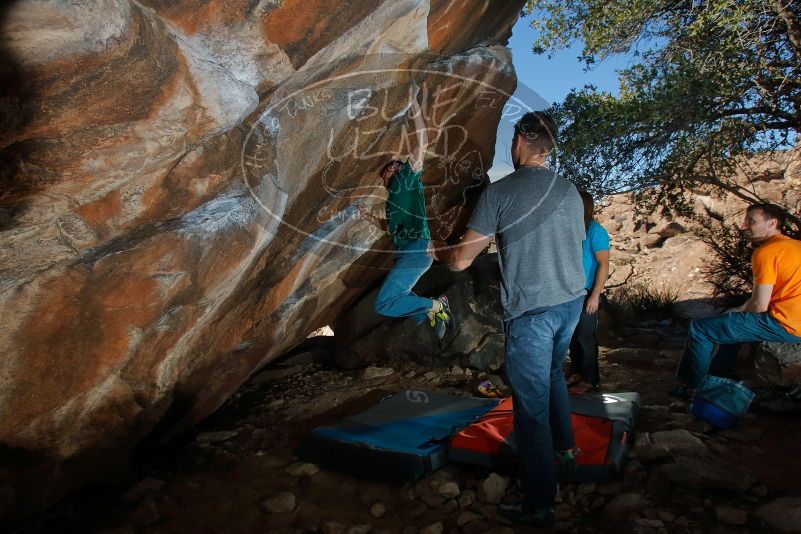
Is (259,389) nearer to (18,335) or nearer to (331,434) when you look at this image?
(331,434)

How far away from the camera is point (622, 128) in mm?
5621

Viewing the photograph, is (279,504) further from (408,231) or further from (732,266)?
(732,266)

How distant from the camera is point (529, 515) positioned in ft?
8.54

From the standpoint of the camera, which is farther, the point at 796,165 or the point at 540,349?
the point at 796,165

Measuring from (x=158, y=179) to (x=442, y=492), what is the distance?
2.31 meters

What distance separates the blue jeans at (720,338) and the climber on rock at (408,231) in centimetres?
199

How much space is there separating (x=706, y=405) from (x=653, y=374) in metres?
1.46

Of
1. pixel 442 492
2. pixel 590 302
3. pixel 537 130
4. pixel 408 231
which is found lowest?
pixel 442 492

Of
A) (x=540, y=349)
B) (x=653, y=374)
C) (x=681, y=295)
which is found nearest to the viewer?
(x=540, y=349)

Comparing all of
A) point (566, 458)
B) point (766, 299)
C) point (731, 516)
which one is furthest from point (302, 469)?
point (766, 299)

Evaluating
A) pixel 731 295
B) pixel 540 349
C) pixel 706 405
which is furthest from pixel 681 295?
pixel 540 349

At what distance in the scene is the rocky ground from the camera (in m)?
2.65

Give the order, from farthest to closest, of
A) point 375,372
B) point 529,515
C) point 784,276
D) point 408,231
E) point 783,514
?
point 375,372 → point 408,231 → point 784,276 → point 529,515 → point 783,514

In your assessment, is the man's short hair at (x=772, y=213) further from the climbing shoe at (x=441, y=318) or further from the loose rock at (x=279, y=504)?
the loose rock at (x=279, y=504)
